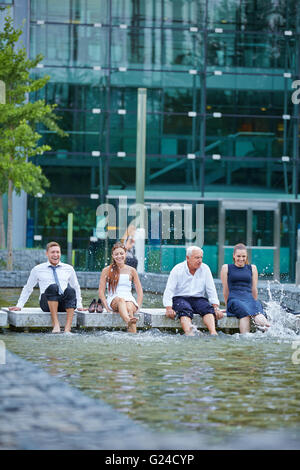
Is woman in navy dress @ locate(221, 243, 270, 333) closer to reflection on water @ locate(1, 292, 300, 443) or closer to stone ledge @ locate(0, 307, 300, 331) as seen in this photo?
stone ledge @ locate(0, 307, 300, 331)

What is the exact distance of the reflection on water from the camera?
746 centimetres

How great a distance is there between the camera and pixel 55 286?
14.4 meters

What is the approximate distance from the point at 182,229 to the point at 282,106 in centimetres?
553

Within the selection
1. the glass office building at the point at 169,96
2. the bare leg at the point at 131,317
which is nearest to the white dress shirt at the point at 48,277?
the bare leg at the point at 131,317

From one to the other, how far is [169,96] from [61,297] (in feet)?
70.3

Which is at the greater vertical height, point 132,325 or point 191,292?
point 191,292

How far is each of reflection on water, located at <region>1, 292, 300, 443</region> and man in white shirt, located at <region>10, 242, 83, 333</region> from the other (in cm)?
41

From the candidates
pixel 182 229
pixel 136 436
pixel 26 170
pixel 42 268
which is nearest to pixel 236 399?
pixel 136 436

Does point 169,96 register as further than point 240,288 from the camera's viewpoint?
Yes

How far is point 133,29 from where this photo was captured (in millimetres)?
35000

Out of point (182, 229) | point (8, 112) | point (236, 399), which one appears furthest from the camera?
point (182, 229)

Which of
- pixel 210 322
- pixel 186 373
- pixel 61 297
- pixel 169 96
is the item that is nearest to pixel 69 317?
pixel 61 297

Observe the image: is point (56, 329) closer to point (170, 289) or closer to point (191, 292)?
point (170, 289)

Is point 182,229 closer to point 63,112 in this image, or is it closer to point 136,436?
point 63,112
